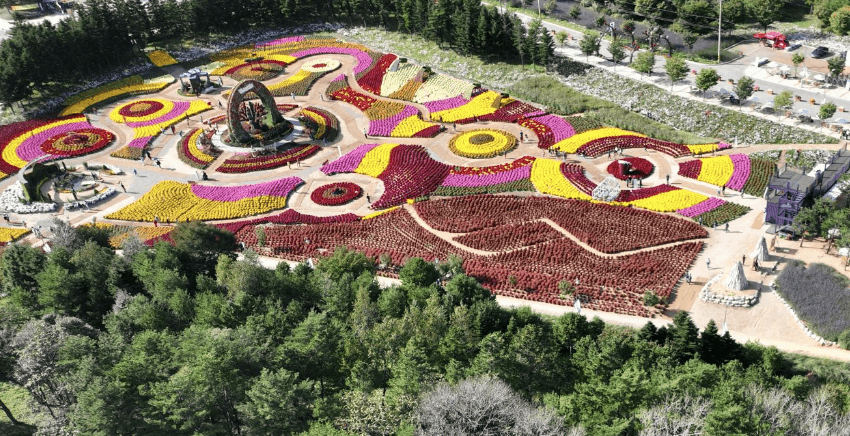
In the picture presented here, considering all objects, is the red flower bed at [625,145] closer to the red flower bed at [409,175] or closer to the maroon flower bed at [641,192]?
the maroon flower bed at [641,192]

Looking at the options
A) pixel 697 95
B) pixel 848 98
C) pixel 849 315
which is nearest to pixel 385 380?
pixel 849 315

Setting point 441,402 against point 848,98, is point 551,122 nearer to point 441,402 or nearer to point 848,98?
point 848,98

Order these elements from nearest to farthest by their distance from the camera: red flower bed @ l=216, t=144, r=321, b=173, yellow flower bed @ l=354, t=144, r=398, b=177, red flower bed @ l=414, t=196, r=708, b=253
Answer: red flower bed @ l=414, t=196, r=708, b=253 → yellow flower bed @ l=354, t=144, r=398, b=177 → red flower bed @ l=216, t=144, r=321, b=173

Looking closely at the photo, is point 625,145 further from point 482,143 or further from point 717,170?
point 482,143

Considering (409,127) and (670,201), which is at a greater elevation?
(409,127)

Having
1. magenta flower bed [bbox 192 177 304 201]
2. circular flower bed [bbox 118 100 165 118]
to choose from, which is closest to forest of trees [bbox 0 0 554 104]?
circular flower bed [bbox 118 100 165 118]

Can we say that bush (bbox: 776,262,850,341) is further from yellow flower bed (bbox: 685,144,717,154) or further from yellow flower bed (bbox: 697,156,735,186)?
yellow flower bed (bbox: 685,144,717,154)

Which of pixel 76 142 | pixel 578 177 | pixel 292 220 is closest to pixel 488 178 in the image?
pixel 578 177
